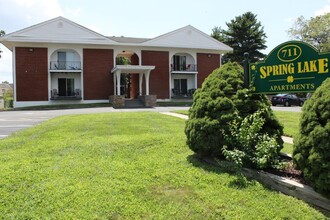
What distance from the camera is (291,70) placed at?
520cm

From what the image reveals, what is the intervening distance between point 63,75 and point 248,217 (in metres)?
32.1

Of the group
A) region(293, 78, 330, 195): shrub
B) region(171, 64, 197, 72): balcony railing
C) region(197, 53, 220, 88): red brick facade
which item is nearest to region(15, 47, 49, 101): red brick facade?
region(171, 64, 197, 72): balcony railing

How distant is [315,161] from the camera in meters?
3.79

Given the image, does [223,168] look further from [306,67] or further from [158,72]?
[158,72]

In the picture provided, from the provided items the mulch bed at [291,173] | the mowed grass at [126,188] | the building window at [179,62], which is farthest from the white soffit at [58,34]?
the mulch bed at [291,173]

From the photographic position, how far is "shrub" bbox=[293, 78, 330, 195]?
3725 millimetres

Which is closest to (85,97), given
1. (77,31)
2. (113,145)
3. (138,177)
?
(77,31)

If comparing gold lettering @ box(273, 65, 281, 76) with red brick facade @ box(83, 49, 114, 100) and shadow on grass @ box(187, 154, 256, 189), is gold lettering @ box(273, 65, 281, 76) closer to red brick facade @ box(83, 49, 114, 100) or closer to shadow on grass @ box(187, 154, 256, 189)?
shadow on grass @ box(187, 154, 256, 189)

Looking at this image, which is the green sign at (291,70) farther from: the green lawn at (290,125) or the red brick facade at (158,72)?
the red brick facade at (158,72)

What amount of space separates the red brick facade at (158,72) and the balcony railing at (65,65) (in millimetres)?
6876

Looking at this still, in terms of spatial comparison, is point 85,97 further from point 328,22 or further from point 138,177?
point 328,22

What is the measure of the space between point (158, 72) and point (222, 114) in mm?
30539

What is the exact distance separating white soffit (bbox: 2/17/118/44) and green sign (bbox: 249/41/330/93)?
28.9 metres

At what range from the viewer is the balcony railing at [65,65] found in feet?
106
